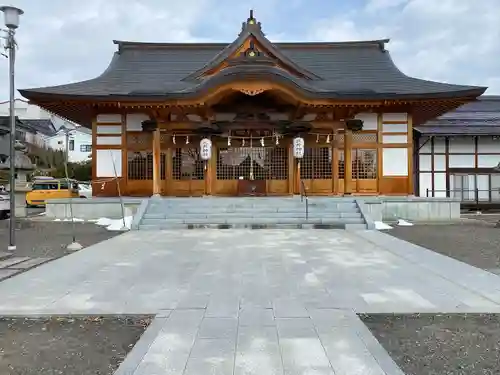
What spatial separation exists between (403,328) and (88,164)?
140 feet

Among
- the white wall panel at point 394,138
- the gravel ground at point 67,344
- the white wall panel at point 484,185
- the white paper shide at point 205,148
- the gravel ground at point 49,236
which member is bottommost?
the gravel ground at point 49,236

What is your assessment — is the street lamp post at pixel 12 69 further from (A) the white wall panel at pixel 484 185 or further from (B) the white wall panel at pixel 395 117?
(A) the white wall panel at pixel 484 185

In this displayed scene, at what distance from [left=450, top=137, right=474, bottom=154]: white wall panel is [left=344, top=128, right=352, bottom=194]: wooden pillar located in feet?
29.1

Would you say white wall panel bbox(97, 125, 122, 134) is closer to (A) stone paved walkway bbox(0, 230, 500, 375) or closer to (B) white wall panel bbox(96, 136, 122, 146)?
(B) white wall panel bbox(96, 136, 122, 146)

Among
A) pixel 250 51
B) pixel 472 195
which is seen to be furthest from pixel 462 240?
pixel 472 195

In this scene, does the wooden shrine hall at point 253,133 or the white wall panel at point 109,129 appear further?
the white wall panel at point 109,129

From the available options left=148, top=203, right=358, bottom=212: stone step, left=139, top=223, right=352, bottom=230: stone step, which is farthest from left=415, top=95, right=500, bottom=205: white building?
left=139, top=223, right=352, bottom=230: stone step

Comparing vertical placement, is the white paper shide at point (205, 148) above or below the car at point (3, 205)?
above

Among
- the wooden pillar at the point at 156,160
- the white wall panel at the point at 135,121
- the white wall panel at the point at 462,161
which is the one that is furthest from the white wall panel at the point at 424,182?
the white wall panel at the point at 135,121

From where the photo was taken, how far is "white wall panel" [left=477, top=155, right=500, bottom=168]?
2244cm

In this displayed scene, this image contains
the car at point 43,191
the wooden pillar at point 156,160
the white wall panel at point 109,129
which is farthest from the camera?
the car at point 43,191

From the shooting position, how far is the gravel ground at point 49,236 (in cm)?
895

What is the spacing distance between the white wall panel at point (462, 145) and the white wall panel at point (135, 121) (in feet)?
52.5

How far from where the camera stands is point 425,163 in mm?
22688
